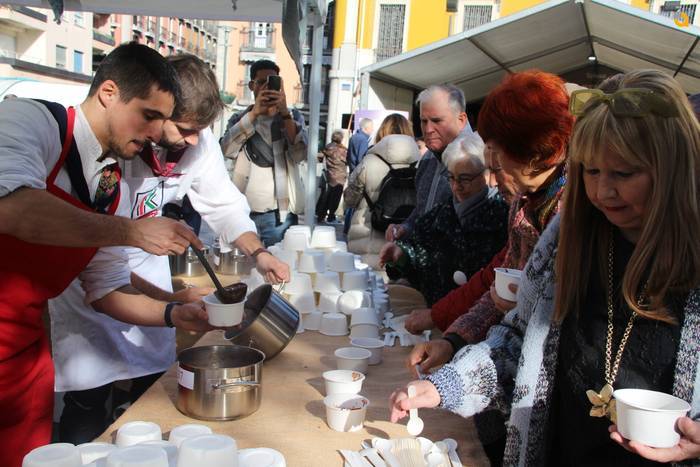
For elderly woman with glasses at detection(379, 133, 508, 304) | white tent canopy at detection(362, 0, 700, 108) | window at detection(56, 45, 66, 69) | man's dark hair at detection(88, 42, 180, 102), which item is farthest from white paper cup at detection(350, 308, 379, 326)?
window at detection(56, 45, 66, 69)

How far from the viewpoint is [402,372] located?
6.42ft

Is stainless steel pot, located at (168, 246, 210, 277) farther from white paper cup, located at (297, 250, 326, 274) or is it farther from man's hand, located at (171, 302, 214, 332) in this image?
man's hand, located at (171, 302, 214, 332)

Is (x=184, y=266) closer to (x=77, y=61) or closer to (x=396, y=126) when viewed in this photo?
(x=396, y=126)

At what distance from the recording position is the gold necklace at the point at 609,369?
3.66 feet

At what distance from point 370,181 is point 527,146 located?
108 inches

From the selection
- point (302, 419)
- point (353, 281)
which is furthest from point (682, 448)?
point (353, 281)

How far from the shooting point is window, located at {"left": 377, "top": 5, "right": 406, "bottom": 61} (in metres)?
21.7

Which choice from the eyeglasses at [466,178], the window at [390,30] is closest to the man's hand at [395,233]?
the eyeglasses at [466,178]

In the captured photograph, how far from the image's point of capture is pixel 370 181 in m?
4.30

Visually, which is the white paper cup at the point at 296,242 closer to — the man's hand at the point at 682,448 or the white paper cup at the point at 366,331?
the white paper cup at the point at 366,331

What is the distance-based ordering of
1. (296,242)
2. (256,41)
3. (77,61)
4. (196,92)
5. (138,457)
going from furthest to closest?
(256,41) < (77,61) < (296,242) < (196,92) < (138,457)

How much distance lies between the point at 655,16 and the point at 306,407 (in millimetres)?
8285

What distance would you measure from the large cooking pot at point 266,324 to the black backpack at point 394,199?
88.7 inches

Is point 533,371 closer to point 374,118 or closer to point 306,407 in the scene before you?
point 306,407
